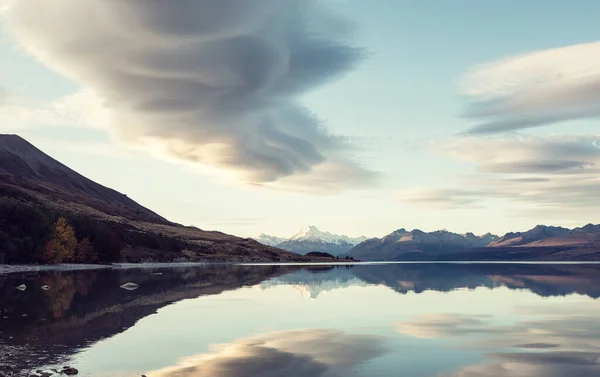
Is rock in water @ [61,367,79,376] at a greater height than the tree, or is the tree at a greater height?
the tree

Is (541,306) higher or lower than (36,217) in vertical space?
lower

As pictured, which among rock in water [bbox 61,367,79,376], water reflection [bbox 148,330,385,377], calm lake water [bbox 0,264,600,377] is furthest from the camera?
calm lake water [bbox 0,264,600,377]

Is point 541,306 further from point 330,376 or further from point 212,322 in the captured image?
point 330,376

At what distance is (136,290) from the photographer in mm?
75000

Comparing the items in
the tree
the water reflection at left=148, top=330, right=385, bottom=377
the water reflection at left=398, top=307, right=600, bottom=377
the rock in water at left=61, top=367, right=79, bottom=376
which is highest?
the tree

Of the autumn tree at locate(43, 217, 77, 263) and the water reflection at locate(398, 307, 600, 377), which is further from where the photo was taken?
the autumn tree at locate(43, 217, 77, 263)

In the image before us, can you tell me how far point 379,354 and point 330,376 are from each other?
6.54 m

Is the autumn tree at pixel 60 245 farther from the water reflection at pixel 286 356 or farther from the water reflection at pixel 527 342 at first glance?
the water reflection at pixel 286 356

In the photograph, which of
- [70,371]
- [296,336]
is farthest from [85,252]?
[70,371]

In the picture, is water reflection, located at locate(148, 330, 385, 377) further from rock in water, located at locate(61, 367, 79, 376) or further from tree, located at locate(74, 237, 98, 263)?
tree, located at locate(74, 237, 98, 263)

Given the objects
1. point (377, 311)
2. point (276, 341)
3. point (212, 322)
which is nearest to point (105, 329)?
point (212, 322)

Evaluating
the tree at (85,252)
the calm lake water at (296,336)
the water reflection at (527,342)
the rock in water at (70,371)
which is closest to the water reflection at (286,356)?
the calm lake water at (296,336)

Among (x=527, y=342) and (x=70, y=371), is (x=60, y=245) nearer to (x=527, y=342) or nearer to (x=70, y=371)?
(x=70, y=371)

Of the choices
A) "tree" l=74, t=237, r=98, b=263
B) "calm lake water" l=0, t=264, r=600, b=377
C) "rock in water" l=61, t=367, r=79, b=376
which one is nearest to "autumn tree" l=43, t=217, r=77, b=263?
"tree" l=74, t=237, r=98, b=263
